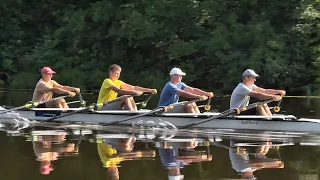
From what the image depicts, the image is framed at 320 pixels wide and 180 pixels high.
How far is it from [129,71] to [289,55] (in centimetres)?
894

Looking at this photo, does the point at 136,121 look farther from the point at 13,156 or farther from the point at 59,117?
the point at 13,156

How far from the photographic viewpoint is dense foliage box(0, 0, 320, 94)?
27609 mm

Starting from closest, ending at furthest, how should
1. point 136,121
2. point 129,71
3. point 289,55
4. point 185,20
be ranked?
point 136,121
point 289,55
point 185,20
point 129,71

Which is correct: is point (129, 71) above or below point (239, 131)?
above

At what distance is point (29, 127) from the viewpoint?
50.5 feet

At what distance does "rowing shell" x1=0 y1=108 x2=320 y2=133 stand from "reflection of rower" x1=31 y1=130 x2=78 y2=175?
2.01 m

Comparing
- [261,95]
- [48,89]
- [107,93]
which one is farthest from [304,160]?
[48,89]

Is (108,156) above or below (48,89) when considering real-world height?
below

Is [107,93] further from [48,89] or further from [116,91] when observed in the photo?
[48,89]

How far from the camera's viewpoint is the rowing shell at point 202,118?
1322 cm

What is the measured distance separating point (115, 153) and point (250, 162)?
8.43 ft

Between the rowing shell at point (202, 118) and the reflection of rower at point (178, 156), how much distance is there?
60.5 inches

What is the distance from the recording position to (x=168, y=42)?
31.0 m

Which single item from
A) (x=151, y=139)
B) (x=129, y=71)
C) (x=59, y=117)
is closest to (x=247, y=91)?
(x=151, y=139)
